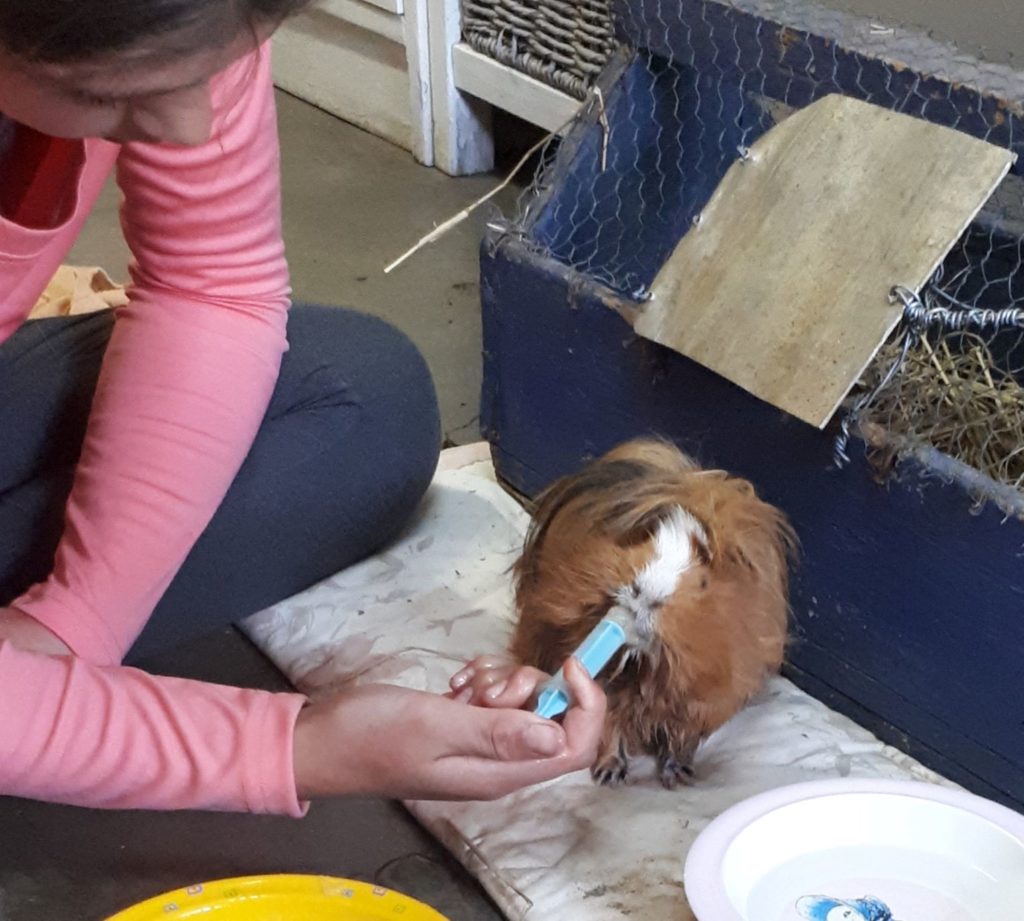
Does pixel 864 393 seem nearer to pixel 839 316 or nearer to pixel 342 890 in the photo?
pixel 839 316

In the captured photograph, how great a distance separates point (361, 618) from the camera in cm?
121

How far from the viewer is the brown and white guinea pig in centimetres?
88

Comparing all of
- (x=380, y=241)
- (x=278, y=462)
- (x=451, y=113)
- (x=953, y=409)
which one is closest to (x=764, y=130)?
(x=953, y=409)

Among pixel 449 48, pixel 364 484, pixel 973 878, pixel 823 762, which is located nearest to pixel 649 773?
pixel 823 762

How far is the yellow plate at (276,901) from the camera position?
876mm

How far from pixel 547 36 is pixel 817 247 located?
103 cm

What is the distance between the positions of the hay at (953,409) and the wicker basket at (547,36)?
0.81 metres

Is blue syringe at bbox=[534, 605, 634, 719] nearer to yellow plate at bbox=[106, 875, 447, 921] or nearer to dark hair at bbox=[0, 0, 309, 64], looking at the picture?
yellow plate at bbox=[106, 875, 447, 921]

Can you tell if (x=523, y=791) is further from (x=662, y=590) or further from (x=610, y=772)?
(x=662, y=590)

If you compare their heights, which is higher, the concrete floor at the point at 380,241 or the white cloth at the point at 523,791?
the white cloth at the point at 523,791

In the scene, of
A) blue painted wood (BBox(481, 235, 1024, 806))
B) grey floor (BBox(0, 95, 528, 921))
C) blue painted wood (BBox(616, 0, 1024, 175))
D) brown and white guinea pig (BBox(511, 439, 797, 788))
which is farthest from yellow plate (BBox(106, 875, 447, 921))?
blue painted wood (BBox(616, 0, 1024, 175))

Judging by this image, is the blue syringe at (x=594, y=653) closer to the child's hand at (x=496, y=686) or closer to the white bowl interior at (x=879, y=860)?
the child's hand at (x=496, y=686)

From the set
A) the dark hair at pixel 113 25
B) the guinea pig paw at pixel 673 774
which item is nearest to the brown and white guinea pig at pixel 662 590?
the guinea pig paw at pixel 673 774

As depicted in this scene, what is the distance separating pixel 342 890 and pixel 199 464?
1.10 ft
